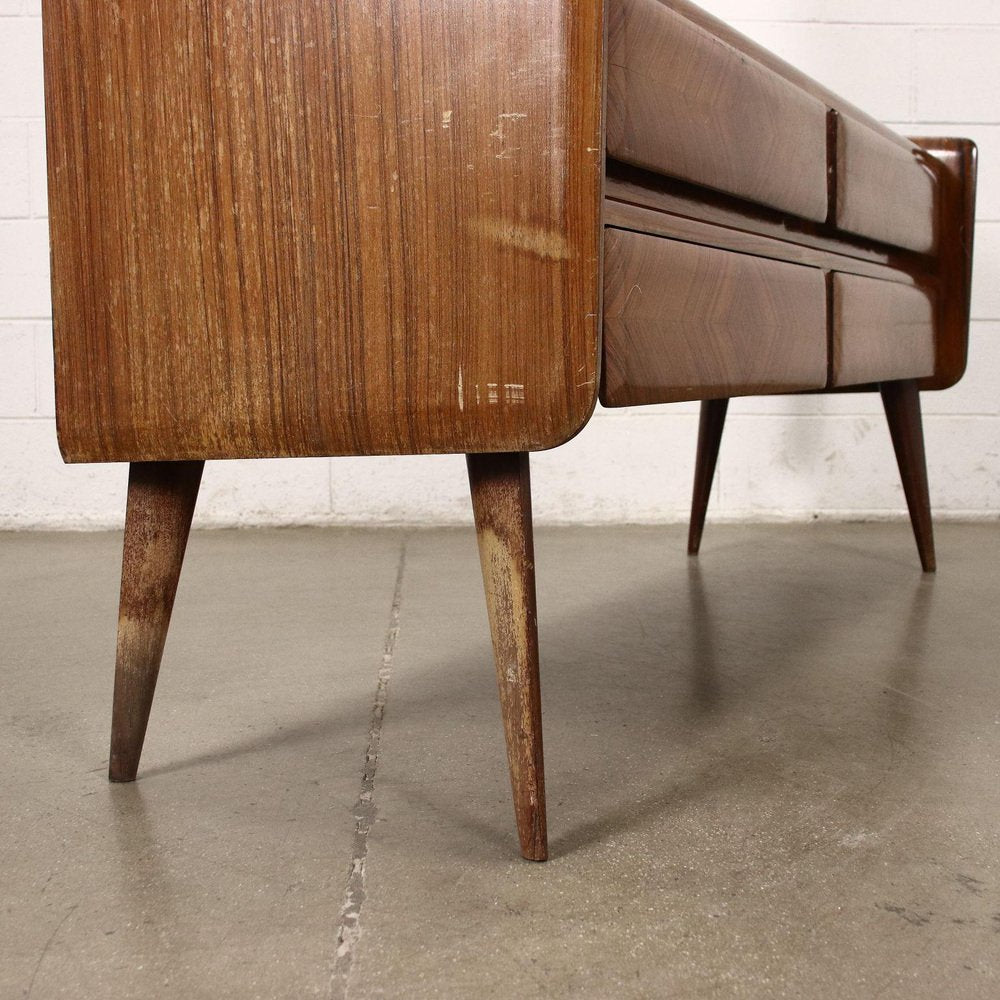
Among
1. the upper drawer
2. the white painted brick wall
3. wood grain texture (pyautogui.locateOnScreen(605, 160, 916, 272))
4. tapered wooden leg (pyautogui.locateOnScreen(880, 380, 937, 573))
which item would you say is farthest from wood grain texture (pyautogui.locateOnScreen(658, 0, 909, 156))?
the white painted brick wall

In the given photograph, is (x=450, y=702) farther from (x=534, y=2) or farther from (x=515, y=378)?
(x=534, y=2)

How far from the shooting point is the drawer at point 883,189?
3.94 ft

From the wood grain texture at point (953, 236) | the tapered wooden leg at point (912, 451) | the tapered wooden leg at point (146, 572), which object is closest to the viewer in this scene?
the tapered wooden leg at point (146, 572)

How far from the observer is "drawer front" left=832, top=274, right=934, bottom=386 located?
1.18 m

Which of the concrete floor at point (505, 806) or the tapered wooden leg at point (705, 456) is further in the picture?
the tapered wooden leg at point (705, 456)

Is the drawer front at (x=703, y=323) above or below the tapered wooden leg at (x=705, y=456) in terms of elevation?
above

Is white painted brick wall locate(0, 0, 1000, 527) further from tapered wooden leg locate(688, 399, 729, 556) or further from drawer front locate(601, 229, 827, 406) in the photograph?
drawer front locate(601, 229, 827, 406)

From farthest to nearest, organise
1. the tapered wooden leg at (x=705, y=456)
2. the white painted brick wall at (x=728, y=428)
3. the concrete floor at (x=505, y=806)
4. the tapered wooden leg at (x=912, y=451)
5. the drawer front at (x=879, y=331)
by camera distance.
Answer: the white painted brick wall at (x=728, y=428), the tapered wooden leg at (x=705, y=456), the tapered wooden leg at (x=912, y=451), the drawer front at (x=879, y=331), the concrete floor at (x=505, y=806)

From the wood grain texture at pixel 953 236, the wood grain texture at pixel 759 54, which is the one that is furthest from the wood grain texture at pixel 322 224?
the wood grain texture at pixel 953 236

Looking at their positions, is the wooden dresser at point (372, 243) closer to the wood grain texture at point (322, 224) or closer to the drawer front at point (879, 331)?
the wood grain texture at point (322, 224)

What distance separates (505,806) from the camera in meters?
0.82

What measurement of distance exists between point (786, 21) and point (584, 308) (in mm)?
1928

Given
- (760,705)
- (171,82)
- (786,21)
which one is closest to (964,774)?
(760,705)

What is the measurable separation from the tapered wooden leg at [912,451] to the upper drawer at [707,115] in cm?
65
